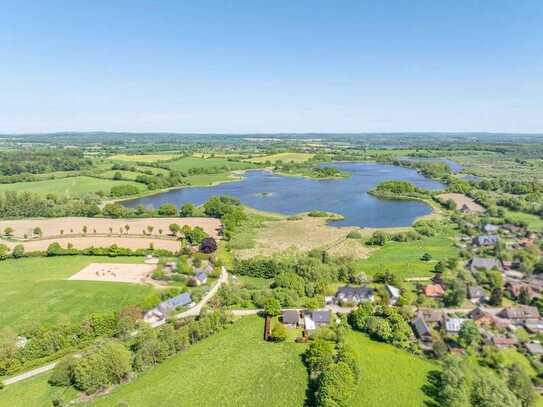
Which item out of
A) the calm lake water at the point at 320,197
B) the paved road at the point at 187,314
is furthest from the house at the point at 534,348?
the calm lake water at the point at 320,197

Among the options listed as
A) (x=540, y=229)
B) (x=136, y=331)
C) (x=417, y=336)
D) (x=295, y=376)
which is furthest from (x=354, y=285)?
(x=540, y=229)

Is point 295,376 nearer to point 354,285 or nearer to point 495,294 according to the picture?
point 354,285

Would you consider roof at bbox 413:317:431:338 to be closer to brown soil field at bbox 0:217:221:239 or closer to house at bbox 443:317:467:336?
house at bbox 443:317:467:336

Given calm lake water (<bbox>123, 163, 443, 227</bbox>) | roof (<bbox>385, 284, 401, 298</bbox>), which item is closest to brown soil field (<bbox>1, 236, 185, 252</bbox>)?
calm lake water (<bbox>123, 163, 443, 227</bbox>)

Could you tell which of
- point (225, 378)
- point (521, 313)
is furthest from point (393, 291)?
point (225, 378)

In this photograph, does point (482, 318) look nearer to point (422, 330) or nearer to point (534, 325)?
point (534, 325)
